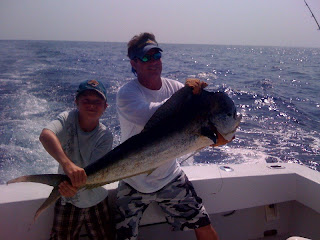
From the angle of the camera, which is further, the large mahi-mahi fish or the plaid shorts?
the plaid shorts

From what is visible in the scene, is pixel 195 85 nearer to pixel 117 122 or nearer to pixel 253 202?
pixel 253 202

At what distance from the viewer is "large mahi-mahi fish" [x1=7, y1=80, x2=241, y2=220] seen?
187 cm

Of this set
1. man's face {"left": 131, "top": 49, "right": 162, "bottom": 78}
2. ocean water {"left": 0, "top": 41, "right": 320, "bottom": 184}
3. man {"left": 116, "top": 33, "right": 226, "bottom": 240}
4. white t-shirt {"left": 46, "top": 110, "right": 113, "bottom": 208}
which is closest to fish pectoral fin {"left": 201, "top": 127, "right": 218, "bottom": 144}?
man {"left": 116, "top": 33, "right": 226, "bottom": 240}

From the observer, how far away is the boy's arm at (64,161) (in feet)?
6.05

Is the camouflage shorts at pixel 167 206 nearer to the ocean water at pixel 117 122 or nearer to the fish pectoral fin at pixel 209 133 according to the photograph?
the fish pectoral fin at pixel 209 133

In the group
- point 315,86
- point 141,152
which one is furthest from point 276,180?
point 315,86

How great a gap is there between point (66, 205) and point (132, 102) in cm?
93

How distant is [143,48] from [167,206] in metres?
1.24

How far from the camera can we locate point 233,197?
2885 mm

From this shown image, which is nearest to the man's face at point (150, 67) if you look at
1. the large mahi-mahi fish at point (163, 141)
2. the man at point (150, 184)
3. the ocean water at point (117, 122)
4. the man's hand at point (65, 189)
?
the man at point (150, 184)

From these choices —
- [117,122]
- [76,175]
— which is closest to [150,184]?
[76,175]

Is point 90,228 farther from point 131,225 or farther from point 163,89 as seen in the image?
point 163,89

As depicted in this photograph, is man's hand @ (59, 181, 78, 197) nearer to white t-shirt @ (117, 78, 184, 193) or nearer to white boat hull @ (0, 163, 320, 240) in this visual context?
white t-shirt @ (117, 78, 184, 193)

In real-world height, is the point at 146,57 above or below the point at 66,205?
above
